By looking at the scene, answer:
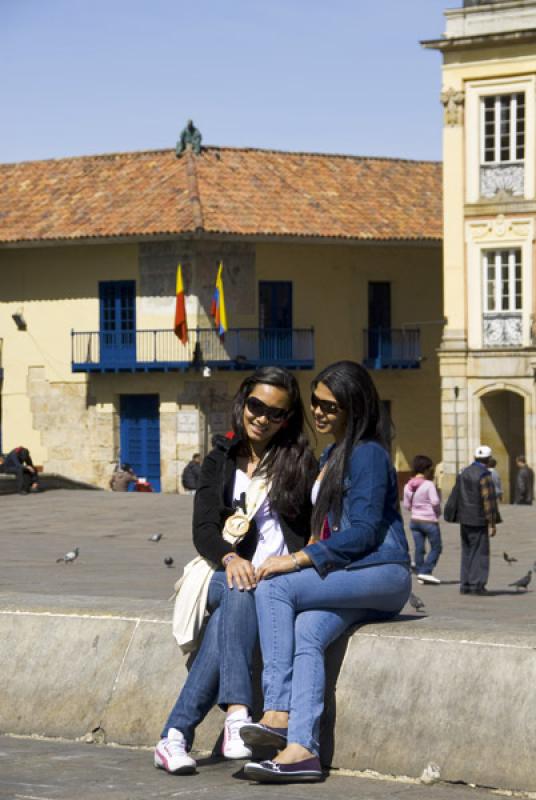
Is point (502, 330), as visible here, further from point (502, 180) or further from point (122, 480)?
point (122, 480)

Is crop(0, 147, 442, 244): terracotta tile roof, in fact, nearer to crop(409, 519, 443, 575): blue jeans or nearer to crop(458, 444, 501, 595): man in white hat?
crop(409, 519, 443, 575): blue jeans

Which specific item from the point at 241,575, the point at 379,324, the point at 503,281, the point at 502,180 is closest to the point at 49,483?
the point at 503,281

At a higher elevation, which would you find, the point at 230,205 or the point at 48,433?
the point at 230,205

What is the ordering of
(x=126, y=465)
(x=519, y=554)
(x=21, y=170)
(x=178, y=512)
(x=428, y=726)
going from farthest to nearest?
1. (x=21, y=170)
2. (x=126, y=465)
3. (x=178, y=512)
4. (x=519, y=554)
5. (x=428, y=726)

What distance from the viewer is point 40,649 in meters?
8.30

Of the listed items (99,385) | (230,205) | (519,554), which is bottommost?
(519,554)

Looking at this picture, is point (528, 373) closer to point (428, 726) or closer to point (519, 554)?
point (519, 554)

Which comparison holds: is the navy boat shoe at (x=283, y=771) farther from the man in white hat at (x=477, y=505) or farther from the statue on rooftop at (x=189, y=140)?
the statue on rooftop at (x=189, y=140)

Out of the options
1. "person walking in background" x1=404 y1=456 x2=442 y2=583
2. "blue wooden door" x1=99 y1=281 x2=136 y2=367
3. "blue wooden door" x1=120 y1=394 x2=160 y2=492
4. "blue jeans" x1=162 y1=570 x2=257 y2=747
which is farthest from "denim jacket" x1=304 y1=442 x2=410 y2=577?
"blue wooden door" x1=99 y1=281 x2=136 y2=367

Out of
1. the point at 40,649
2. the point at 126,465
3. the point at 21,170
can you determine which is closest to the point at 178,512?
the point at 126,465

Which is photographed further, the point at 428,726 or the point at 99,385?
the point at 99,385

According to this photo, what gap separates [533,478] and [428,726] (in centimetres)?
3530

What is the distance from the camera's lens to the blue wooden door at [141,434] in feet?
163

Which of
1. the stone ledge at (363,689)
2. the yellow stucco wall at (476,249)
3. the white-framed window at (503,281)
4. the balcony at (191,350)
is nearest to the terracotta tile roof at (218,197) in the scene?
the balcony at (191,350)
